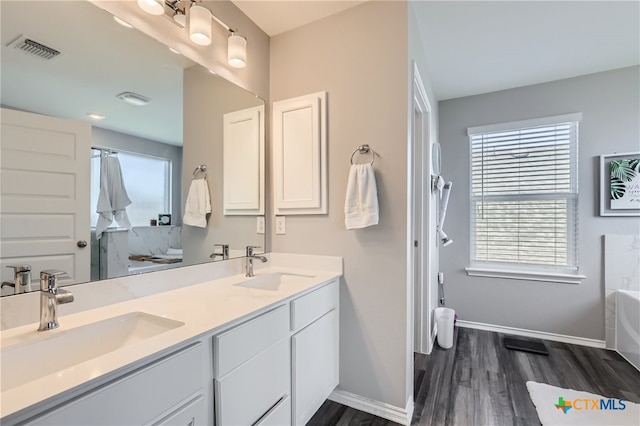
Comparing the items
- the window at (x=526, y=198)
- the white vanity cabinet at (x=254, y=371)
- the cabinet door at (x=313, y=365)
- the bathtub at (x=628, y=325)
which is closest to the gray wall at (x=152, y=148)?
the white vanity cabinet at (x=254, y=371)

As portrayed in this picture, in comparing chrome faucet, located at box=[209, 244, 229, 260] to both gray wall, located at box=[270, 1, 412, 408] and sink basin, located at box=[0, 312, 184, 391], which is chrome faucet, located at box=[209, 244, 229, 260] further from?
sink basin, located at box=[0, 312, 184, 391]

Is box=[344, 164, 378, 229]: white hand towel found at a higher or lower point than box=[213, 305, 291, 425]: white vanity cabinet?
higher

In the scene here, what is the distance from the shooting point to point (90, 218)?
1140mm

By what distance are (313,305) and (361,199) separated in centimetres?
66

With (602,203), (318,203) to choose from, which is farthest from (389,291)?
(602,203)

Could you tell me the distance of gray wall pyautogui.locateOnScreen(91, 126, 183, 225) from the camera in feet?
3.92

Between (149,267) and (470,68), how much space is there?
116 inches

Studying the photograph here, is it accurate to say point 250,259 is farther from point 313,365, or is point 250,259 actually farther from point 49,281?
point 49,281

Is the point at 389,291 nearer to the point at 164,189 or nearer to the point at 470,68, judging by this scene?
the point at 164,189

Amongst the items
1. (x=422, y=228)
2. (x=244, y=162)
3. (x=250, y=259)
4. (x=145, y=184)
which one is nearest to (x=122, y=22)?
(x=145, y=184)

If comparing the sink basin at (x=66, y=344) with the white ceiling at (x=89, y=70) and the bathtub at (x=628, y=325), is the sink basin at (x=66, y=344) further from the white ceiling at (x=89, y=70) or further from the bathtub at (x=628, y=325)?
the bathtub at (x=628, y=325)

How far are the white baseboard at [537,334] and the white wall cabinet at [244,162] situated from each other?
267cm

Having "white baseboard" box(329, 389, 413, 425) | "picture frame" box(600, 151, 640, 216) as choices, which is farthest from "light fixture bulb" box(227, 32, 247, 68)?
"picture frame" box(600, 151, 640, 216)

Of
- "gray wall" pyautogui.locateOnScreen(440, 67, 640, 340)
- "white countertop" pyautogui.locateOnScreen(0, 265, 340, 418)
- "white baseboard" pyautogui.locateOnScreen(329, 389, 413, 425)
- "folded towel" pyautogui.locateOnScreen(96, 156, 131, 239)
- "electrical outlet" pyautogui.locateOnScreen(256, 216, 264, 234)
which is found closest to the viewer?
"white countertop" pyautogui.locateOnScreen(0, 265, 340, 418)
